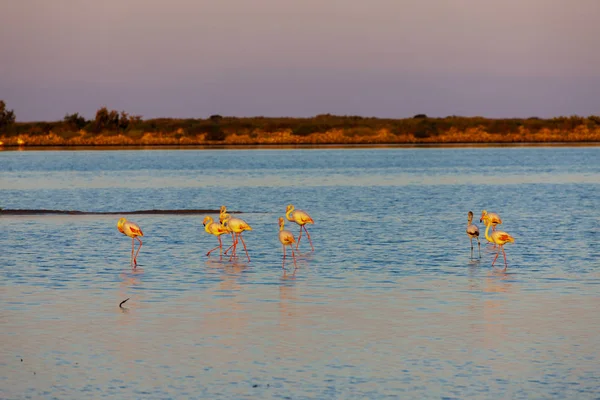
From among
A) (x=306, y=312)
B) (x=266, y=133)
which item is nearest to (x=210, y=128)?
(x=266, y=133)

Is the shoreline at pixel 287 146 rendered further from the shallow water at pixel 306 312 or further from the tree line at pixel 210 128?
the shallow water at pixel 306 312

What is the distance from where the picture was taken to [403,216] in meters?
33.7

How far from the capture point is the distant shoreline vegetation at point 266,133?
172 m

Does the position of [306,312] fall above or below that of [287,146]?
above

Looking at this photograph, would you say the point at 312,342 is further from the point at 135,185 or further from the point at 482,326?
the point at 135,185

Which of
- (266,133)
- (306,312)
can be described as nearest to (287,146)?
(266,133)

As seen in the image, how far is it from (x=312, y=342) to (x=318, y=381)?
6.40ft

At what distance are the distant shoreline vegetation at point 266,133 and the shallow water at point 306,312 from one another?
142m

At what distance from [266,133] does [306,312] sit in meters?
176

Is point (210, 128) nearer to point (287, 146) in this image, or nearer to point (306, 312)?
point (287, 146)

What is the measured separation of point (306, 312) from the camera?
49.8ft

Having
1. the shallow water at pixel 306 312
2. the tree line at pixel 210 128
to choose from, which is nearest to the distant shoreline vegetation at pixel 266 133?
the tree line at pixel 210 128

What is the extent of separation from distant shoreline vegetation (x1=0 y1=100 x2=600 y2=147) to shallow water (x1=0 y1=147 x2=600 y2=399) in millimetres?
142393

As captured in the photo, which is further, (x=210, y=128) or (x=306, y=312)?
(x=210, y=128)
